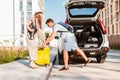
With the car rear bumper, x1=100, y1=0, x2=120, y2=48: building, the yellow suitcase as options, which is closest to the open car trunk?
the car rear bumper

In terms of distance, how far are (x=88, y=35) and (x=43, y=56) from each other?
3753 millimetres

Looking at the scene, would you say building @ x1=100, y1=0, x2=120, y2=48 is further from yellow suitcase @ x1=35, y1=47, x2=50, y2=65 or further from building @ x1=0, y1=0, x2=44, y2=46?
yellow suitcase @ x1=35, y1=47, x2=50, y2=65

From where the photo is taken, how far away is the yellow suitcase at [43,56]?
13.1m

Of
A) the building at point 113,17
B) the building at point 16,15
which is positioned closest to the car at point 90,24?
the building at point 16,15

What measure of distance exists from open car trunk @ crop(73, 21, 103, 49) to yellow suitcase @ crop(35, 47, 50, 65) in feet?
8.64

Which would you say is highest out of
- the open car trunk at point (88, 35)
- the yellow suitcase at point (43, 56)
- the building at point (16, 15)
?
the building at point (16, 15)

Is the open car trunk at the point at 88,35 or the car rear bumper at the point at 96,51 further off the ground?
the open car trunk at the point at 88,35

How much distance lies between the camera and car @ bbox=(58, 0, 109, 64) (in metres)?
15.2

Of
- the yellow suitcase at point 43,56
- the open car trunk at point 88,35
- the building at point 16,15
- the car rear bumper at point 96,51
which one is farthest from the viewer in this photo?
the building at point 16,15

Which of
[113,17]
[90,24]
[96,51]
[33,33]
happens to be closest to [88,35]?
[90,24]

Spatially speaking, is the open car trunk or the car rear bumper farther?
the open car trunk

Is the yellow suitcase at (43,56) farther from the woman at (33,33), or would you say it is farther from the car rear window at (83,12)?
the car rear window at (83,12)

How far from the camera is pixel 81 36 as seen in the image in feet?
54.3

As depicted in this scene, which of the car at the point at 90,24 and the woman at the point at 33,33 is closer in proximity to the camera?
the woman at the point at 33,33
